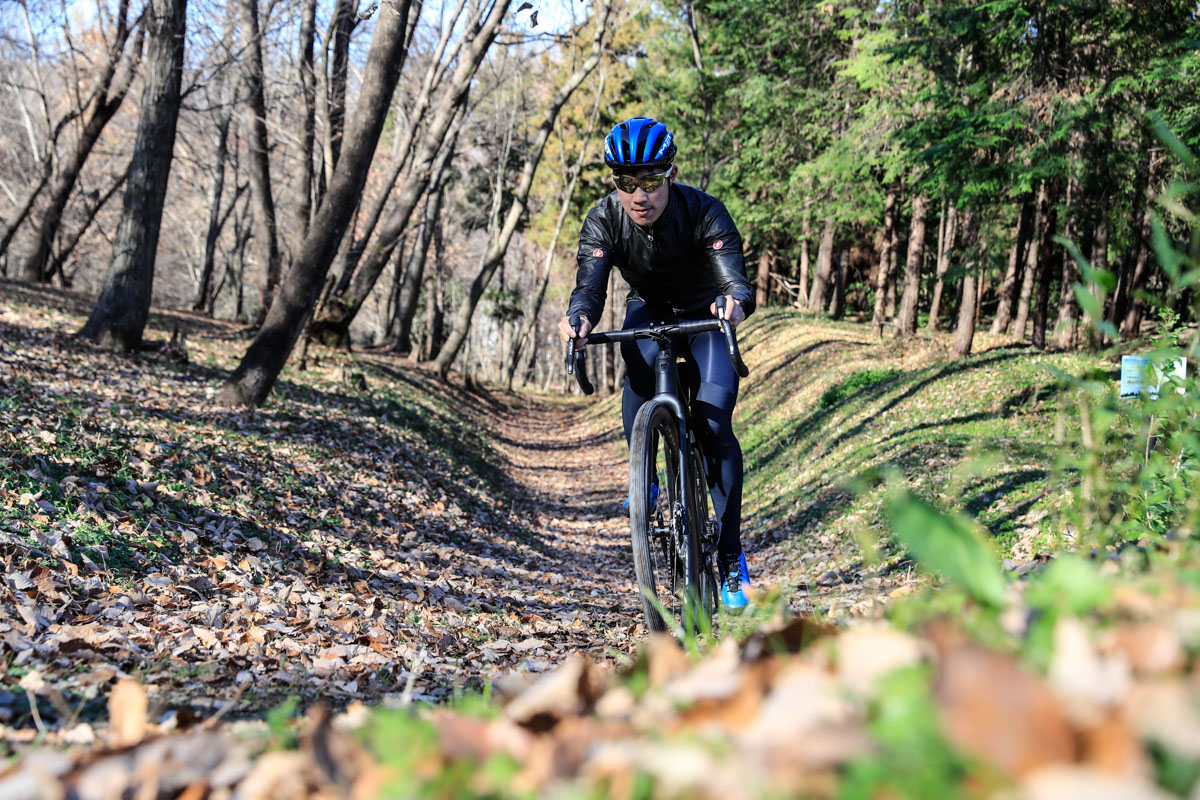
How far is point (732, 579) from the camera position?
195 inches

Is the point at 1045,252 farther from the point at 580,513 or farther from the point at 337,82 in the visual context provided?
the point at 337,82

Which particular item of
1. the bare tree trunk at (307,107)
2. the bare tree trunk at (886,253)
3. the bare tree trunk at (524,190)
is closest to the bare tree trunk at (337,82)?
the bare tree trunk at (307,107)

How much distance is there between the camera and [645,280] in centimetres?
508

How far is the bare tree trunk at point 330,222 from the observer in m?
9.59

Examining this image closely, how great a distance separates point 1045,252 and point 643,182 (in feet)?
53.9

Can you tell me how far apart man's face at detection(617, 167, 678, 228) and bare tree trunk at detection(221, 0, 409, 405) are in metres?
5.80

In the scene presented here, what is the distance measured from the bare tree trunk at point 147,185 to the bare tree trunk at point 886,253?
16.8 meters

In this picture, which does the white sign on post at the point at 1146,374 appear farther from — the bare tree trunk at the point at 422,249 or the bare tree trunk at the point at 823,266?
the bare tree trunk at the point at 422,249

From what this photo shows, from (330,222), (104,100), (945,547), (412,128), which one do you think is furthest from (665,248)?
(104,100)

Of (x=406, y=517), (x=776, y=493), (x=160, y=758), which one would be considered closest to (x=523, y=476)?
(x=776, y=493)

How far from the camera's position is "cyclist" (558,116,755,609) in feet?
15.4

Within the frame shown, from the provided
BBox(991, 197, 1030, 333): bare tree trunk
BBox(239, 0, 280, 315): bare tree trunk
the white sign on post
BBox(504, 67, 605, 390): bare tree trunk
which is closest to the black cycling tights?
the white sign on post

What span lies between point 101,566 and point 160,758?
11.1 feet

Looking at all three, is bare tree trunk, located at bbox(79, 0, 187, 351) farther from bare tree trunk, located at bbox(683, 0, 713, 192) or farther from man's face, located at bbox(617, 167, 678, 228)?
bare tree trunk, located at bbox(683, 0, 713, 192)
